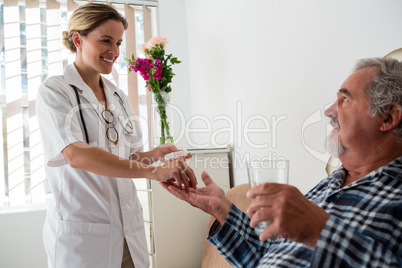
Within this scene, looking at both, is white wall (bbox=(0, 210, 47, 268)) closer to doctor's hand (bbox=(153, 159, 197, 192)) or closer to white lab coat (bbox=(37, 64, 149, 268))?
white lab coat (bbox=(37, 64, 149, 268))

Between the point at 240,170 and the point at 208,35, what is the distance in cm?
121

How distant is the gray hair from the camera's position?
42.3 inches

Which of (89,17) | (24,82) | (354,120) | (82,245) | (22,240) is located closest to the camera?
(354,120)

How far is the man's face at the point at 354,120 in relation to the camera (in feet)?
3.63

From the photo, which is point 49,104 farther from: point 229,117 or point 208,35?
point 208,35

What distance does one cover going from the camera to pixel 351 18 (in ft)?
5.49

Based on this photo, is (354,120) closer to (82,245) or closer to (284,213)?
(284,213)

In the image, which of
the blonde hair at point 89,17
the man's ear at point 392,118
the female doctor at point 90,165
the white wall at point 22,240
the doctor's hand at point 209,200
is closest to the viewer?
the man's ear at point 392,118

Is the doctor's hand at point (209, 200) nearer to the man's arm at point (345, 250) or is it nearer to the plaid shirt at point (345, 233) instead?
the plaid shirt at point (345, 233)

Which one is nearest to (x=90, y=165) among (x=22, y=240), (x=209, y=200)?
(x=209, y=200)

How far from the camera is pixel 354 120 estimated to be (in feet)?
3.69

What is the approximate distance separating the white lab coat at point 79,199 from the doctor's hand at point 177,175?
0.38 metres

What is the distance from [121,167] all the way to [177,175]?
0.72ft

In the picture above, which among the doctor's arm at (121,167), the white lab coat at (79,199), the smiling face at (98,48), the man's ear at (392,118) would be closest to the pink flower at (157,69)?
the smiling face at (98,48)
